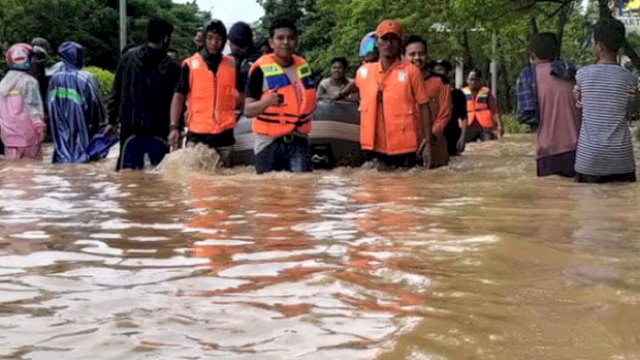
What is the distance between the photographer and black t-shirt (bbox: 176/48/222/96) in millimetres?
9086

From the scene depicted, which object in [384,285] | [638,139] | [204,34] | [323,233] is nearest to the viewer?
[384,285]

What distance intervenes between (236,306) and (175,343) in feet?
1.64

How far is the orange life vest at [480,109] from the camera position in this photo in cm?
1795

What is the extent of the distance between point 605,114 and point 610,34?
597 millimetres

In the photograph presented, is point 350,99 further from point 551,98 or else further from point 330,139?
point 551,98

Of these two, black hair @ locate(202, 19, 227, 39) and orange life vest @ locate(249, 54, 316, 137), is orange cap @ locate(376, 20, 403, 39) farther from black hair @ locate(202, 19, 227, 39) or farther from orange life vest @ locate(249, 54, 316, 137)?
black hair @ locate(202, 19, 227, 39)

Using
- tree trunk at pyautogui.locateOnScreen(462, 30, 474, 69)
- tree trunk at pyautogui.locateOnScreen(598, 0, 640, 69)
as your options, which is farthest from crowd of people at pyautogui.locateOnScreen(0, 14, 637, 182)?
tree trunk at pyautogui.locateOnScreen(462, 30, 474, 69)

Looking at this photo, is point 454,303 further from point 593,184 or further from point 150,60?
point 150,60

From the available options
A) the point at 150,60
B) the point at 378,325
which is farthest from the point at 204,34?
the point at 378,325

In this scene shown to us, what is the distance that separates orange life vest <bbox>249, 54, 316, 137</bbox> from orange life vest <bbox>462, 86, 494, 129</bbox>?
32.3ft

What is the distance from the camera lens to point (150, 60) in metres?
9.51

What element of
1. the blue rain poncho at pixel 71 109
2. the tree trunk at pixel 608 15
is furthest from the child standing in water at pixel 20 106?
the tree trunk at pixel 608 15

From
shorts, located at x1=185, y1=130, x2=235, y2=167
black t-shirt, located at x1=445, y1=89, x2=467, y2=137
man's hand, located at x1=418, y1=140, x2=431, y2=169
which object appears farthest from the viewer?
black t-shirt, located at x1=445, y1=89, x2=467, y2=137

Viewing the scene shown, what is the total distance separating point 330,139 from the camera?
1066 cm
